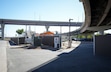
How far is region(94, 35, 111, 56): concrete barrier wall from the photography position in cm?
2068

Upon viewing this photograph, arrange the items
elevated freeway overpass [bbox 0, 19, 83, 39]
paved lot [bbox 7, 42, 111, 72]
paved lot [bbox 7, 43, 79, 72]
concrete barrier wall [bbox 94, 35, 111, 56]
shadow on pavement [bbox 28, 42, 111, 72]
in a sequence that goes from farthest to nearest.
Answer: elevated freeway overpass [bbox 0, 19, 83, 39] → concrete barrier wall [bbox 94, 35, 111, 56] → paved lot [bbox 7, 43, 79, 72] → paved lot [bbox 7, 42, 111, 72] → shadow on pavement [bbox 28, 42, 111, 72]

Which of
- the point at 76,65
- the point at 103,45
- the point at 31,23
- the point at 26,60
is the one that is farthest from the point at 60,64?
the point at 31,23

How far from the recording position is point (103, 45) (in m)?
21.5

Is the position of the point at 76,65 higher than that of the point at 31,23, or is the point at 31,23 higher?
the point at 31,23

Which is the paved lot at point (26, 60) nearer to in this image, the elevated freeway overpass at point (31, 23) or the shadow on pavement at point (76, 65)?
the shadow on pavement at point (76, 65)

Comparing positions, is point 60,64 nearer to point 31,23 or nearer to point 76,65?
point 76,65

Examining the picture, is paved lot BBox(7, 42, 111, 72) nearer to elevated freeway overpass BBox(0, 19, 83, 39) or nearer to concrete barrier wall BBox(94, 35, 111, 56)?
concrete barrier wall BBox(94, 35, 111, 56)

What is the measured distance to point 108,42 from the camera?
20750 mm

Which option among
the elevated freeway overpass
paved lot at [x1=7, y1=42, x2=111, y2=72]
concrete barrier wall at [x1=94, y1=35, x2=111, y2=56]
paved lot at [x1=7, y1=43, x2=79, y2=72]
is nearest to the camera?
paved lot at [x1=7, y1=42, x2=111, y2=72]

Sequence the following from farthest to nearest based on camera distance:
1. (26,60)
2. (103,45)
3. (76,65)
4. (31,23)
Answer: (31,23)
(103,45)
(26,60)
(76,65)

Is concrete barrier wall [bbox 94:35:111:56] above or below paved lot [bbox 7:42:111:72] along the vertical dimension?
above

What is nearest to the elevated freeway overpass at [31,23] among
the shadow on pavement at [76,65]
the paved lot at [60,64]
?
the paved lot at [60,64]

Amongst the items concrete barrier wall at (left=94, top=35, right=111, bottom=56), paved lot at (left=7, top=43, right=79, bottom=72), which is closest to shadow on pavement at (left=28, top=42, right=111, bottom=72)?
paved lot at (left=7, top=43, right=79, bottom=72)

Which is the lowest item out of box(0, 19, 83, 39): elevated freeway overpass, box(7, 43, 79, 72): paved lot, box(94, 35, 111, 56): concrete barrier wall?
box(7, 43, 79, 72): paved lot
